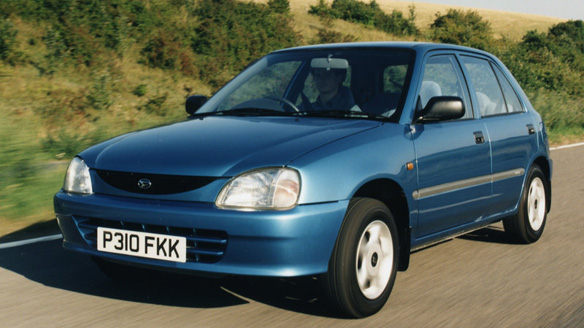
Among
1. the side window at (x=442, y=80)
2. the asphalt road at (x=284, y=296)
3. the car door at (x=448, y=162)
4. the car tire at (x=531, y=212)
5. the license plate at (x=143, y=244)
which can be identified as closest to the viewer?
the license plate at (x=143, y=244)

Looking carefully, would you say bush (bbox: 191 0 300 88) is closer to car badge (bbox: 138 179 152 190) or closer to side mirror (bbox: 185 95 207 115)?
side mirror (bbox: 185 95 207 115)

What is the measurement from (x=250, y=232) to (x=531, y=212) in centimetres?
358

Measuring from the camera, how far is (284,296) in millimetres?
4883

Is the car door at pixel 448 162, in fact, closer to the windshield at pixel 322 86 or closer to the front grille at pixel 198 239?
the windshield at pixel 322 86

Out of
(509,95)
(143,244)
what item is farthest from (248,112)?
(509,95)

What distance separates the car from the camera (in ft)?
13.5

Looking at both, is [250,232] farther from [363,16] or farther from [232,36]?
[363,16]

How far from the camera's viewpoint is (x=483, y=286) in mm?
5328

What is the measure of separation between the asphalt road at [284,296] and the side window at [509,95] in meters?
1.24

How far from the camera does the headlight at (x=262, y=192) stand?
411cm

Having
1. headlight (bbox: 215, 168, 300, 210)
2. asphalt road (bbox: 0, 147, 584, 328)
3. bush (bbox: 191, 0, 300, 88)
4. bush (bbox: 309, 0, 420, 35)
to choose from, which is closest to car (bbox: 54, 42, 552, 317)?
headlight (bbox: 215, 168, 300, 210)

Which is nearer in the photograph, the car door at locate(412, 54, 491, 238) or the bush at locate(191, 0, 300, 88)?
the car door at locate(412, 54, 491, 238)

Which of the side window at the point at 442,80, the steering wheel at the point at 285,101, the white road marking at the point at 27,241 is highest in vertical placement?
the side window at the point at 442,80

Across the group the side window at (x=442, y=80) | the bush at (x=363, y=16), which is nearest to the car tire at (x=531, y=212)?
the side window at (x=442, y=80)
